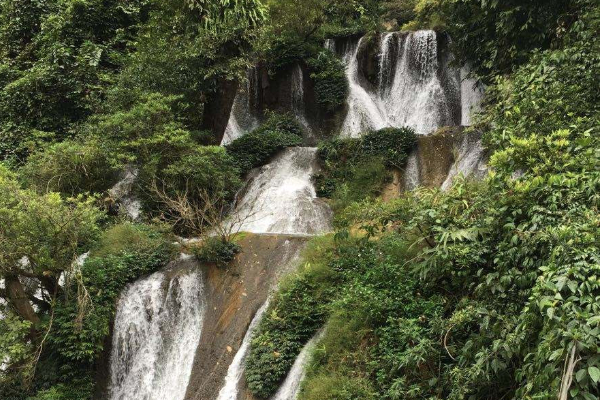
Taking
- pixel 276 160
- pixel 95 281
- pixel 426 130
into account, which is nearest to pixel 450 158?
pixel 426 130

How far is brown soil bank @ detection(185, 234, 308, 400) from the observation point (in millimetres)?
8141

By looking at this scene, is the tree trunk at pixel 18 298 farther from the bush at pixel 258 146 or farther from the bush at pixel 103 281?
the bush at pixel 258 146

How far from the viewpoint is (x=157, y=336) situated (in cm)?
902

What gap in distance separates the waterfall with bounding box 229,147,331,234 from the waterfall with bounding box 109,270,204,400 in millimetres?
1988

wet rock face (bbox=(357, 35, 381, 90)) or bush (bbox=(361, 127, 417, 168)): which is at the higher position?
wet rock face (bbox=(357, 35, 381, 90))

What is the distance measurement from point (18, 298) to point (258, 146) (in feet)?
27.0

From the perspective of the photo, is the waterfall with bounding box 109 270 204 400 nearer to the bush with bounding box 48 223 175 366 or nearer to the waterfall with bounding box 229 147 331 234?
the bush with bounding box 48 223 175 366

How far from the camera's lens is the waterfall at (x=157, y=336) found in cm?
855

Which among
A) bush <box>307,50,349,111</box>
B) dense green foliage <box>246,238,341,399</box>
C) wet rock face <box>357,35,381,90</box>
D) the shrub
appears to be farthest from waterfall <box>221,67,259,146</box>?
dense green foliage <box>246,238,341,399</box>

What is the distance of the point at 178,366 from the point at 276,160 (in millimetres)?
7722

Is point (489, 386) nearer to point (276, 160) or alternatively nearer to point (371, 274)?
point (371, 274)

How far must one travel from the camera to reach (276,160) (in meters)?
14.8

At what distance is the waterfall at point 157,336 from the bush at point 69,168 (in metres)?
4.66

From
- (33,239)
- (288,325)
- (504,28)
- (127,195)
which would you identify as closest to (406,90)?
(504,28)
